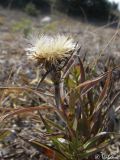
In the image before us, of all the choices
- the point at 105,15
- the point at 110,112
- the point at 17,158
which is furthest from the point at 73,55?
the point at 105,15

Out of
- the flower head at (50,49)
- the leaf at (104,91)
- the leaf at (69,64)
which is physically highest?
the flower head at (50,49)

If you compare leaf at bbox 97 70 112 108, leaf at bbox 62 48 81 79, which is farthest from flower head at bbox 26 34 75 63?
leaf at bbox 97 70 112 108

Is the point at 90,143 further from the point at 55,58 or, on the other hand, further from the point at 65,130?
the point at 55,58

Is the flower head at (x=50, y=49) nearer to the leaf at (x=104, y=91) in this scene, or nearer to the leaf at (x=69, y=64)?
the leaf at (x=69, y=64)

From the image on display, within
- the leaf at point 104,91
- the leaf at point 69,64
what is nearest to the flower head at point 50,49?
the leaf at point 69,64

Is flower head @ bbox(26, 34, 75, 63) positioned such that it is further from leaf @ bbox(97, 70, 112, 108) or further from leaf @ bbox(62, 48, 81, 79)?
leaf @ bbox(97, 70, 112, 108)

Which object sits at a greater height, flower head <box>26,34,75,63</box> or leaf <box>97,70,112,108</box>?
flower head <box>26,34,75,63</box>

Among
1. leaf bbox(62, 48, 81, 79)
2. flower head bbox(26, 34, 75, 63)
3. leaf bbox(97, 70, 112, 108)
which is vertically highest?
flower head bbox(26, 34, 75, 63)

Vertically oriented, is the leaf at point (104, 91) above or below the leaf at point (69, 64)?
below
